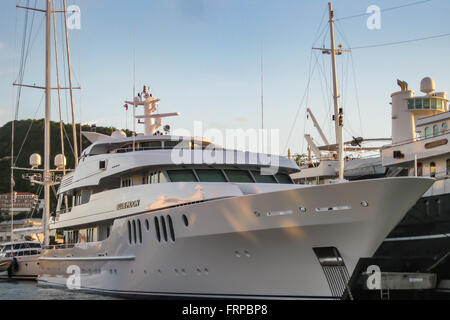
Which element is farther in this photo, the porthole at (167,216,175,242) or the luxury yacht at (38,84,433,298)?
the porthole at (167,216,175,242)

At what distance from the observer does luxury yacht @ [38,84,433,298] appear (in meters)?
12.0

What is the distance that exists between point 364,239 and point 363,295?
608 centimetres

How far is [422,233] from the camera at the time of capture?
21719 millimetres

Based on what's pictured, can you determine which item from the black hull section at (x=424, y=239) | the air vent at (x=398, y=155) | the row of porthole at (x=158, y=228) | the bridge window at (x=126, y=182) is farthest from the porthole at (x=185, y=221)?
the air vent at (x=398, y=155)

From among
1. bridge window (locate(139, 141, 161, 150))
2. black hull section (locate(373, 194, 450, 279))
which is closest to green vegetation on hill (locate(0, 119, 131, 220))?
bridge window (locate(139, 141, 161, 150))

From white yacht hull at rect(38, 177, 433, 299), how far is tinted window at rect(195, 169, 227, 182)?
2.10m

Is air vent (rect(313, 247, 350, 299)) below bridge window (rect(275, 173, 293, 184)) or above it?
below

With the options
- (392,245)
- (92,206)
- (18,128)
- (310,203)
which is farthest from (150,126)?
(18,128)

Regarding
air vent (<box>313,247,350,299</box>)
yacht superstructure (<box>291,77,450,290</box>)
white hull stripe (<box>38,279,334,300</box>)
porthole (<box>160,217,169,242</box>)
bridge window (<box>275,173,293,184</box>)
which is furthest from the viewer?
yacht superstructure (<box>291,77,450,290</box>)

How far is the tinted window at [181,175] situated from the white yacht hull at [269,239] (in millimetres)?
1540

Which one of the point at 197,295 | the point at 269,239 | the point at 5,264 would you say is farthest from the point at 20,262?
the point at 269,239

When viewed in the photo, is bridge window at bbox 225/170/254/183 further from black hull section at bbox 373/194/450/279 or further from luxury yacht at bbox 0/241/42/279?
luxury yacht at bbox 0/241/42/279

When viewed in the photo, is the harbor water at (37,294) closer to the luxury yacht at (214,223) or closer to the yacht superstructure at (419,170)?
the luxury yacht at (214,223)

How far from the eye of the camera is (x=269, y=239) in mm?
12773
